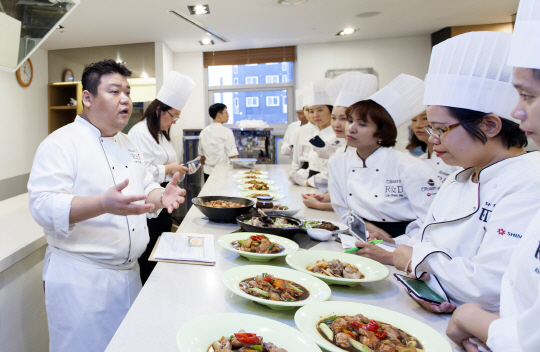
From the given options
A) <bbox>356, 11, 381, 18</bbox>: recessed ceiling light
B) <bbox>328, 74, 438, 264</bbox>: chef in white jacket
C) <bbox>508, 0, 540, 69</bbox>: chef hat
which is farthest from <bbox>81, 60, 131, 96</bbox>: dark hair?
<bbox>356, 11, 381, 18</bbox>: recessed ceiling light

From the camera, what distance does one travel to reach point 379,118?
1.97 m

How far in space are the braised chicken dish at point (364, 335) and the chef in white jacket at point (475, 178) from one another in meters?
0.23

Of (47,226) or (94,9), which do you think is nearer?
(47,226)

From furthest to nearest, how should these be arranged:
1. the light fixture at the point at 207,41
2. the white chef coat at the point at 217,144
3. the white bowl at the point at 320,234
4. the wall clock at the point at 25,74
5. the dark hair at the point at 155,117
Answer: the light fixture at the point at 207,41
the wall clock at the point at 25,74
the white chef coat at the point at 217,144
the dark hair at the point at 155,117
the white bowl at the point at 320,234

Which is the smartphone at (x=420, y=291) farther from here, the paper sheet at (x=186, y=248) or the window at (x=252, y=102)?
the window at (x=252, y=102)

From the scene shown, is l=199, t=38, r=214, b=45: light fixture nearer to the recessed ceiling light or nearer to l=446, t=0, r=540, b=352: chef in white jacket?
the recessed ceiling light

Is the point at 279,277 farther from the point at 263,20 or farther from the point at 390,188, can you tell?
the point at 263,20

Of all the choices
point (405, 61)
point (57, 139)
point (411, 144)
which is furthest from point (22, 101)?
point (405, 61)

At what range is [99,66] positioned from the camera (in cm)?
158

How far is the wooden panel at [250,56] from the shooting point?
650 centimetres

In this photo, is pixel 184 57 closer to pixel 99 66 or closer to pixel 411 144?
pixel 411 144

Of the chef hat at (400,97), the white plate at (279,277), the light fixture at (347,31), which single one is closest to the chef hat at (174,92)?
the chef hat at (400,97)

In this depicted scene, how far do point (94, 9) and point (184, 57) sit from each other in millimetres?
2442

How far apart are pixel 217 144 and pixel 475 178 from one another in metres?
4.62
